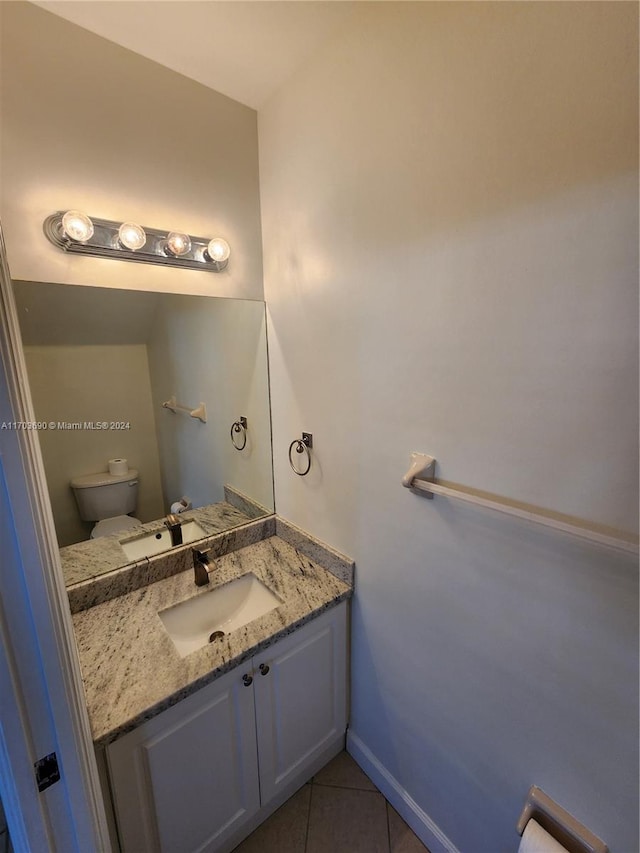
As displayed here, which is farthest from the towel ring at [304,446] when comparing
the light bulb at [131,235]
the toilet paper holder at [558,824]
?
the toilet paper holder at [558,824]

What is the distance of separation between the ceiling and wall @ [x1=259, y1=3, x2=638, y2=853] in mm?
74

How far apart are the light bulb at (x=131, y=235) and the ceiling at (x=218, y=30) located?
1.77ft

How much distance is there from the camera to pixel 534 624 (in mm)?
862

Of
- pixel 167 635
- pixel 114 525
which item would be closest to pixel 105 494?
pixel 114 525

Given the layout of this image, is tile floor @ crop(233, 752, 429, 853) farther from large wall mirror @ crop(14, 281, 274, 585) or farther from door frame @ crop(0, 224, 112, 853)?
large wall mirror @ crop(14, 281, 274, 585)

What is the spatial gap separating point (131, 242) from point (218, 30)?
0.69 metres

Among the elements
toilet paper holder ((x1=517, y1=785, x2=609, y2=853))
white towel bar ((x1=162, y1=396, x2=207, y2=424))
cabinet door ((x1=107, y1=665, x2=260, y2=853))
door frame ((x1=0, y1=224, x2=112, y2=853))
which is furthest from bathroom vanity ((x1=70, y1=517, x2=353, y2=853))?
toilet paper holder ((x1=517, y1=785, x2=609, y2=853))

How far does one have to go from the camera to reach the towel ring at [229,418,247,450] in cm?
170

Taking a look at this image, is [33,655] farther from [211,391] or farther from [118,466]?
[211,391]

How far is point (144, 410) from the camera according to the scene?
1.40 m

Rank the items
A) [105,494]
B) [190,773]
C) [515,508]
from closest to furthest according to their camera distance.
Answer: [515,508] → [190,773] → [105,494]

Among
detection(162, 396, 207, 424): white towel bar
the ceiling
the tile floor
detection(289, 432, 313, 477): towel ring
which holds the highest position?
the ceiling

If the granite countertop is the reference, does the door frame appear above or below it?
above

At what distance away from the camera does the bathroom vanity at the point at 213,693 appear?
3.13ft
